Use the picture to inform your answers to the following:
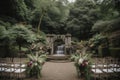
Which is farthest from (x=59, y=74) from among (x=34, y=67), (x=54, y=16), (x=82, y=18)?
(x=54, y=16)

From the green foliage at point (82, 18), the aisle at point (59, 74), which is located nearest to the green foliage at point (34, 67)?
the aisle at point (59, 74)

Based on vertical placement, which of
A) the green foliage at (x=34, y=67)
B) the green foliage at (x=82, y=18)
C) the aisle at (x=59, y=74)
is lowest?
the aisle at (x=59, y=74)

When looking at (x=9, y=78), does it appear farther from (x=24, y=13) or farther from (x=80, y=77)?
(x=24, y=13)

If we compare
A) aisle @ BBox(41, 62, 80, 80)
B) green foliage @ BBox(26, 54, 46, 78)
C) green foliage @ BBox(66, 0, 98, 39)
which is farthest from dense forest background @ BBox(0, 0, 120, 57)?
green foliage @ BBox(26, 54, 46, 78)

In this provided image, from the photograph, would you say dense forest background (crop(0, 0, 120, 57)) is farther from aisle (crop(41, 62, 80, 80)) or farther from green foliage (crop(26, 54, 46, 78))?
green foliage (crop(26, 54, 46, 78))

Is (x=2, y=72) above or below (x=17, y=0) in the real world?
below

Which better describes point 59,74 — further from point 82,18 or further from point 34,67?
point 82,18

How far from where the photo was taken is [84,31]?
1952cm

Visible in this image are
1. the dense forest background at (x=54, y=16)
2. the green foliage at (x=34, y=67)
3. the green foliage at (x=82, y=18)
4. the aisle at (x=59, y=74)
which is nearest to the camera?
the green foliage at (x=34, y=67)

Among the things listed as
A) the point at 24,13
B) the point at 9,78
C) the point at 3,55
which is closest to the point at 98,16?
the point at 24,13

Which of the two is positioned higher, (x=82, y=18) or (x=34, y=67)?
(x=82, y=18)

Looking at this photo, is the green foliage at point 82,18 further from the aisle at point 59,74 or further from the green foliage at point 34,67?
the green foliage at point 34,67

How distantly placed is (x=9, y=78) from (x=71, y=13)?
15.6m

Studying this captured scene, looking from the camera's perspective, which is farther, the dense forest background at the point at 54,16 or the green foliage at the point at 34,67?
the dense forest background at the point at 54,16
